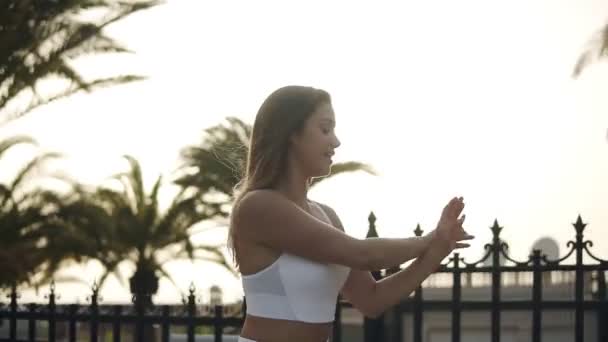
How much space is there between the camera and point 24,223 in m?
18.1

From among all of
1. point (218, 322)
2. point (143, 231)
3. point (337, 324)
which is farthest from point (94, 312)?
point (143, 231)

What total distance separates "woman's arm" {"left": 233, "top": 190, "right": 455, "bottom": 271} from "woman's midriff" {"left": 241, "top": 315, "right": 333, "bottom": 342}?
215 millimetres

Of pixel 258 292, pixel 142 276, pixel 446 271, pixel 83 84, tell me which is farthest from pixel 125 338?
pixel 258 292

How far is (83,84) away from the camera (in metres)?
16.9

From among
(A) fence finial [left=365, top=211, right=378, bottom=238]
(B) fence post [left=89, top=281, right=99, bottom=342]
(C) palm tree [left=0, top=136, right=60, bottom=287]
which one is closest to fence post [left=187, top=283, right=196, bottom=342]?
(B) fence post [left=89, top=281, right=99, bottom=342]

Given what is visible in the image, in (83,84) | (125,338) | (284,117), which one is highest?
(83,84)

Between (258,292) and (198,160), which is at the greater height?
(198,160)

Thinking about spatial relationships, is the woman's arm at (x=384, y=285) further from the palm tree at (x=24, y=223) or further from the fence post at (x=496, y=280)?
the palm tree at (x=24, y=223)

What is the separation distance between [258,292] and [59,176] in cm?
1641

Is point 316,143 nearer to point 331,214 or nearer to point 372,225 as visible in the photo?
point 331,214

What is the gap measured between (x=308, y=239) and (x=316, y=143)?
0.87ft

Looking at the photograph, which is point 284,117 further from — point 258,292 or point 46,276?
point 46,276

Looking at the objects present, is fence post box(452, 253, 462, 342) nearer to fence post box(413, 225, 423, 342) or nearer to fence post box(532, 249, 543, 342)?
fence post box(413, 225, 423, 342)

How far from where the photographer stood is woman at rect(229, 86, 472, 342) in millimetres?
2908
